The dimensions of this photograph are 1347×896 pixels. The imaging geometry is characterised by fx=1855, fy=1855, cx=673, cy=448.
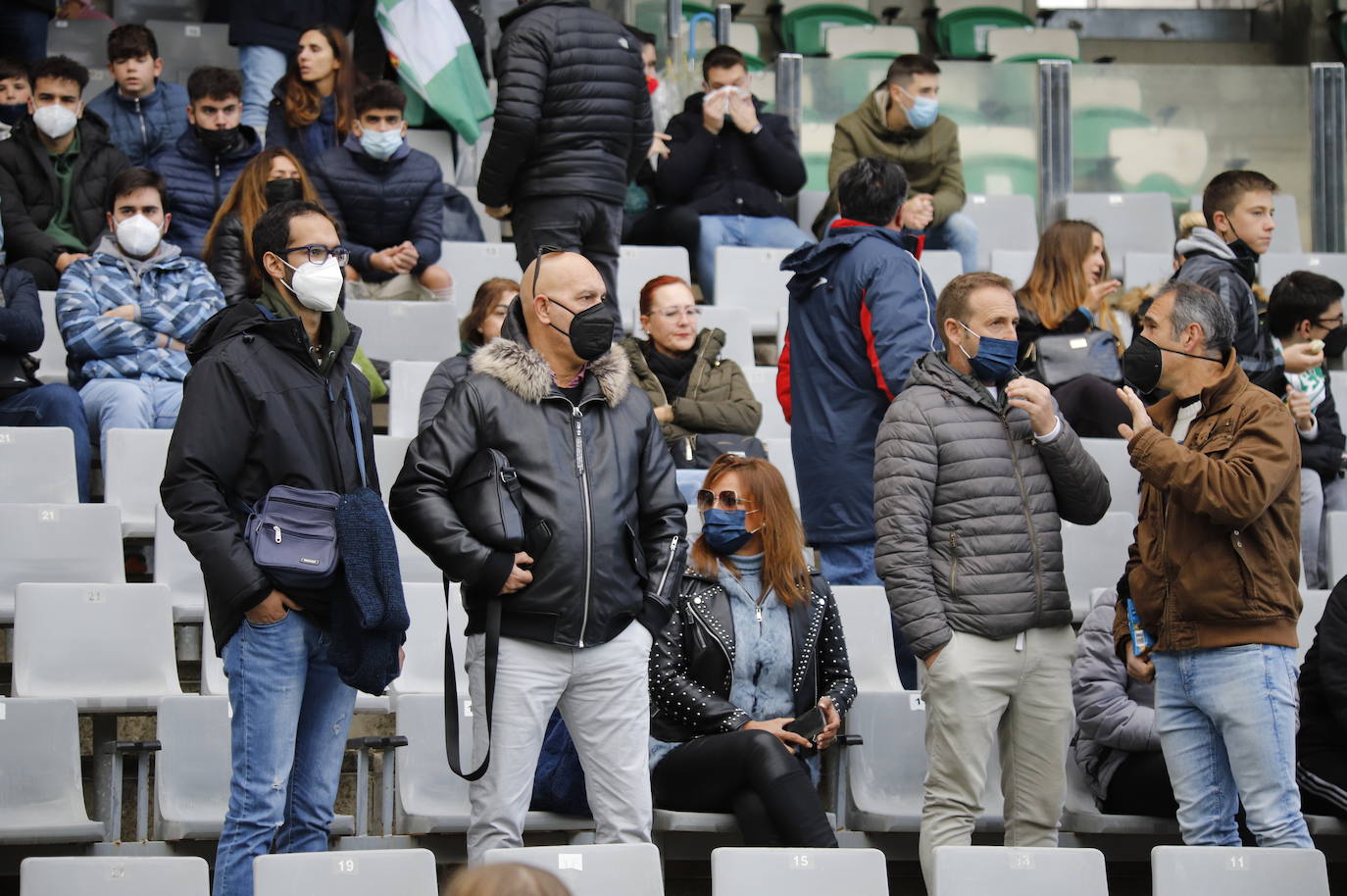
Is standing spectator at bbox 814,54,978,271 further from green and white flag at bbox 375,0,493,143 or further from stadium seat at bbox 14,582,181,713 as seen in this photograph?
stadium seat at bbox 14,582,181,713

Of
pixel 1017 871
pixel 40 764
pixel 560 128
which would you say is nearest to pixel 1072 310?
pixel 560 128

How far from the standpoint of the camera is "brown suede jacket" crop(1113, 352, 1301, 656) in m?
4.19

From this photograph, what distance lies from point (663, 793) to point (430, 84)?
4.69 metres

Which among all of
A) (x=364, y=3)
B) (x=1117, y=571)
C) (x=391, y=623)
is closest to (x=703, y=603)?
(x=391, y=623)

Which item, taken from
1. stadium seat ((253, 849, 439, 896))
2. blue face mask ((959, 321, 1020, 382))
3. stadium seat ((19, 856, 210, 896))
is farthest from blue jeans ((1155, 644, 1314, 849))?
stadium seat ((19, 856, 210, 896))

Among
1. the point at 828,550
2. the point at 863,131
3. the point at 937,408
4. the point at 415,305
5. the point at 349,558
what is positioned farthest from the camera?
the point at 863,131

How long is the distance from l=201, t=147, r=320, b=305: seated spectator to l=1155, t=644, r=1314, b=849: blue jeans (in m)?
3.50

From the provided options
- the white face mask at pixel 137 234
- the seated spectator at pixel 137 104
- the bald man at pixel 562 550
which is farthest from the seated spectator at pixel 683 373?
the seated spectator at pixel 137 104

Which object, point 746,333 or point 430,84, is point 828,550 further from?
point 430,84

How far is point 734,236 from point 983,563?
4219 millimetres

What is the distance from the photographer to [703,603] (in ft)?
16.0

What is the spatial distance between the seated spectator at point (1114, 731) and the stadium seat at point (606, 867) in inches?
64.6

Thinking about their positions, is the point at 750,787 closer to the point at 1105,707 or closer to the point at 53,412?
the point at 1105,707

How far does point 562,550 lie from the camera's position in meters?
3.89
